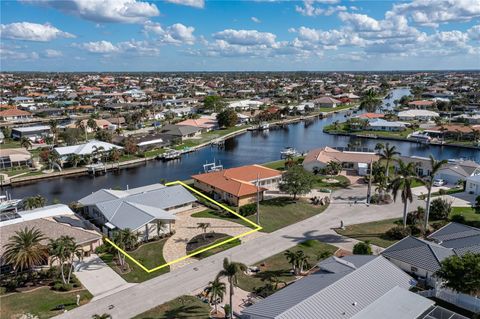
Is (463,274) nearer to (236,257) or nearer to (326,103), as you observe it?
(236,257)

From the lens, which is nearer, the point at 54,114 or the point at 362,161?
the point at 362,161

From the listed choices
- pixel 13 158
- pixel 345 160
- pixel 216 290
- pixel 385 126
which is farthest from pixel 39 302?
pixel 385 126

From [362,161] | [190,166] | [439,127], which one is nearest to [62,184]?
[190,166]

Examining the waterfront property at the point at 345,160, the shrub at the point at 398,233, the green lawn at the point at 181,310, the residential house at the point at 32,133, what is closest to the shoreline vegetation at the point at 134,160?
the residential house at the point at 32,133

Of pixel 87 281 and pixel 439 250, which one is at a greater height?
pixel 439 250

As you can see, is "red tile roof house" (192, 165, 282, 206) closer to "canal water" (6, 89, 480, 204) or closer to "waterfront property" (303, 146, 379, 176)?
"waterfront property" (303, 146, 379, 176)

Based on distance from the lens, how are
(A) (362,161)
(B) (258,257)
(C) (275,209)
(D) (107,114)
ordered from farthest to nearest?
(D) (107,114) < (A) (362,161) < (C) (275,209) < (B) (258,257)

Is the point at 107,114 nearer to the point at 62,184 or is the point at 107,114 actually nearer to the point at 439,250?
the point at 62,184

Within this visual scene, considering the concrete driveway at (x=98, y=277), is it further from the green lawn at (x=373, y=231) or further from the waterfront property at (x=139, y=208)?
the green lawn at (x=373, y=231)
